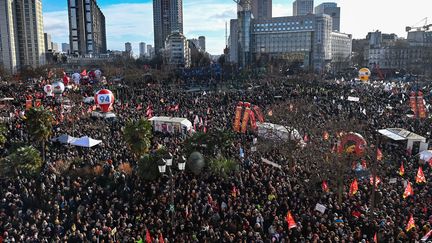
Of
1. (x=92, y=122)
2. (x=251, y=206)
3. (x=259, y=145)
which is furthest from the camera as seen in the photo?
(x=92, y=122)

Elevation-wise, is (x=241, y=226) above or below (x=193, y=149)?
below

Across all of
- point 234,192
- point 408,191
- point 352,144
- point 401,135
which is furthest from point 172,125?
point 408,191

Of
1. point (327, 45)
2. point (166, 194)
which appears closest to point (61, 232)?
point (166, 194)

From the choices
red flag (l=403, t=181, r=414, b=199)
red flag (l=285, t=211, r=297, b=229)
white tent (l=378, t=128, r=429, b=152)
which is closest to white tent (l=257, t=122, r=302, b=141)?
white tent (l=378, t=128, r=429, b=152)

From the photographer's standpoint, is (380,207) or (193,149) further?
(193,149)

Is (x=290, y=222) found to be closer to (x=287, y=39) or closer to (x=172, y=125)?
(x=172, y=125)

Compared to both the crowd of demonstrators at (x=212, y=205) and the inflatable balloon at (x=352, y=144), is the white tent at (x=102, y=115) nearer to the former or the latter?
the crowd of demonstrators at (x=212, y=205)

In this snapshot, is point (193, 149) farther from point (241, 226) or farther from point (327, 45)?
point (327, 45)

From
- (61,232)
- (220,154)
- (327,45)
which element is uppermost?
(327,45)

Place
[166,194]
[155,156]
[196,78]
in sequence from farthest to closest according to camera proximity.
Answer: [196,78] → [155,156] → [166,194]
